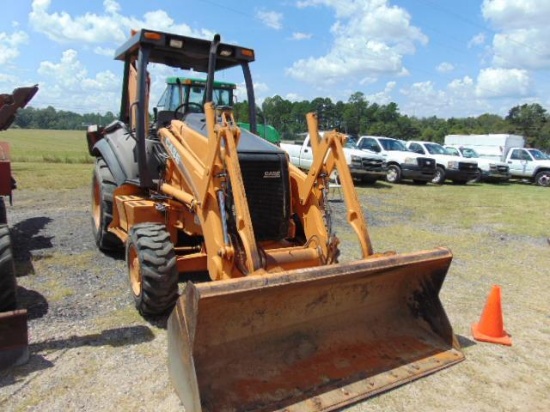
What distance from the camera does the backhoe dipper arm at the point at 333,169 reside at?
14.9 ft

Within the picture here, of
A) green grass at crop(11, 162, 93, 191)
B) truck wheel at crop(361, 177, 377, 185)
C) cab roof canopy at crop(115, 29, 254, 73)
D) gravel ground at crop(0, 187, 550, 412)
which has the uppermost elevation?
cab roof canopy at crop(115, 29, 254, 73)

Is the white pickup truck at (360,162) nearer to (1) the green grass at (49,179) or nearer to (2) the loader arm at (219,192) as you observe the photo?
(1) the green grass at (49,179)

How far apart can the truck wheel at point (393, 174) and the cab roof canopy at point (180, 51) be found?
14.5 meters

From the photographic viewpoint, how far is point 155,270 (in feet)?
14.9

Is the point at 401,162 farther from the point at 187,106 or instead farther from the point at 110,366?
the point at 110,366

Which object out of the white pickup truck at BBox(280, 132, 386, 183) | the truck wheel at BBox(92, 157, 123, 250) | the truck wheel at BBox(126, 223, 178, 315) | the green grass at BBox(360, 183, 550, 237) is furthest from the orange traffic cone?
the white pickup truck at BBox(280, 132, 386, 183)

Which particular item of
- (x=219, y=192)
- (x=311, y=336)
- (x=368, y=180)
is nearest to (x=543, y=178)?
(x=368, y=180)

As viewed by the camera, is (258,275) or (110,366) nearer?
(258,275)

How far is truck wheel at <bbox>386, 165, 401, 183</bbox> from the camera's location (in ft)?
65.3

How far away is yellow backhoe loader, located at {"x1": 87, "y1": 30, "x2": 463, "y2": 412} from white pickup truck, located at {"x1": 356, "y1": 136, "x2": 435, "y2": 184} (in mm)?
14695

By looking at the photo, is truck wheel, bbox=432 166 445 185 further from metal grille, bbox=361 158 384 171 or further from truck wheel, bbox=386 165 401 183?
metal grille, bbox=361 158 384 171

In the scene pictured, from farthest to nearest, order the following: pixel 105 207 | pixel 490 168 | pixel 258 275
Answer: pixel 490 168
pixel 105 207
pixel 258 275

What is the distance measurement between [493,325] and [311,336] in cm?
210

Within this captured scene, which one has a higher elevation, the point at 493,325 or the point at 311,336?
the point at 311,336
